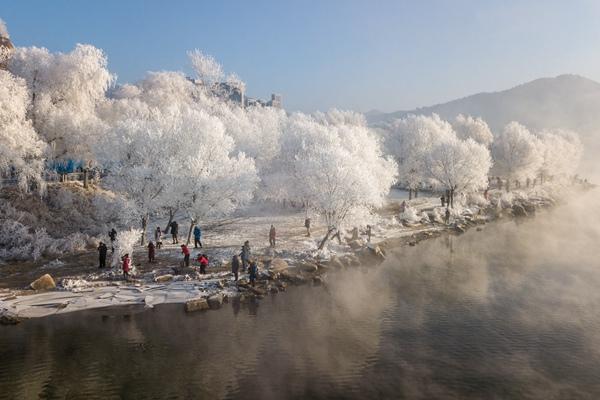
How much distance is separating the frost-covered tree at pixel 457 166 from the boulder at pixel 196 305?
47.0 meters

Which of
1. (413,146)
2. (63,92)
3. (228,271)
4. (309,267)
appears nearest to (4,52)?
(63,92)

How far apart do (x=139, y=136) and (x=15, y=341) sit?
22.7 m

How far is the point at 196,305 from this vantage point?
2612 centimetres

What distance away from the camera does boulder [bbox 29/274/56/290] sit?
27.3 meters

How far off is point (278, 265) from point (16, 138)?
24.0 m

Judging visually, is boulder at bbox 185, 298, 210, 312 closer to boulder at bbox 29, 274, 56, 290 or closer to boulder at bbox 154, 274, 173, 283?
boulder at bbox 154, 274, 173, 283

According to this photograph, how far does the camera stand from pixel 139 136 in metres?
40.1

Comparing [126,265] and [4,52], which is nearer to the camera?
[126,265]

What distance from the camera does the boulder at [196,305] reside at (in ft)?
84.9

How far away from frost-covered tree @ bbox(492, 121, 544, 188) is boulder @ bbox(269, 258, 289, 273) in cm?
6692

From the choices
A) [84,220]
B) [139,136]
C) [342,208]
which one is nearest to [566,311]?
[342,208]

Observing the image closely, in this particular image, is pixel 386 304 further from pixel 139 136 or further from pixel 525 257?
pixel 139 136

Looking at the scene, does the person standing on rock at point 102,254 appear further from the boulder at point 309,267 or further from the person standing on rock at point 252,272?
the boulder at point 309,267

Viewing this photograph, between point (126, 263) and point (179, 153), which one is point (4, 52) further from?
point (126, 263)
